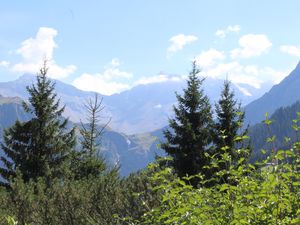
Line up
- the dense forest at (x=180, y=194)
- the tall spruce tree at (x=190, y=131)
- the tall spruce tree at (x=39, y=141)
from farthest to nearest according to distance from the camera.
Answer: the tall spruce tree at (x=39, y=141)
the tall spruce tree at (x=190, y=131)
the dense forest at (x=180, y=194)

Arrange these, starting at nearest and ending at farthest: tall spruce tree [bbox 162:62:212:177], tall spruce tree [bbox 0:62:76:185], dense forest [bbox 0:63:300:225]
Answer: dense forest [bbox 0:63:300:225]
tall spruce tree [bbox 162:62:212:177]
tall spruce tree [bbox 0:62:76:185]

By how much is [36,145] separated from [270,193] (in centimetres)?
3273

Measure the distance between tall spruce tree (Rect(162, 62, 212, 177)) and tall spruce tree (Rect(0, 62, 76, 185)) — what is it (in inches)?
383

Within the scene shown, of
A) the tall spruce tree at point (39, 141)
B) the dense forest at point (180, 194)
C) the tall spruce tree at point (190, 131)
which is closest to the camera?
the dense forest at point (180, 194)

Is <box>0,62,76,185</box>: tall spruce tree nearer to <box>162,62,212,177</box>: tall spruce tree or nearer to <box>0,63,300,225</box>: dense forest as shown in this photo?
<box>162,62,212,177</box>: tall spruce tree

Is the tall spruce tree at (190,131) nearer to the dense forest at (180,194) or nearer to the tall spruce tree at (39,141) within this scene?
the dense forest at (180,194)

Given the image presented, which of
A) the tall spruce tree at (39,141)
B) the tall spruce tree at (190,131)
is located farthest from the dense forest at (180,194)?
the tall spruce tree at (39,141)

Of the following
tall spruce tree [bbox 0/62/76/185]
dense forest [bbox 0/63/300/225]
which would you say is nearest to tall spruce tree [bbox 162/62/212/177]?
dense forest [bbox 0/63/300/225]

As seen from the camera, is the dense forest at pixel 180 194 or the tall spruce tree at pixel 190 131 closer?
the dense forest at pixel 180 194

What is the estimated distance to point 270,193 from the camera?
4.75 m

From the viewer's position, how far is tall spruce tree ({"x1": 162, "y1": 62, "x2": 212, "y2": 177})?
98.2 ft

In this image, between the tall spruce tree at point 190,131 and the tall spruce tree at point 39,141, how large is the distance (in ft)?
31.9

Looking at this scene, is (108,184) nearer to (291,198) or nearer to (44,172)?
(291,198)

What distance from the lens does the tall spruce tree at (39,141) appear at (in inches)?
1363
